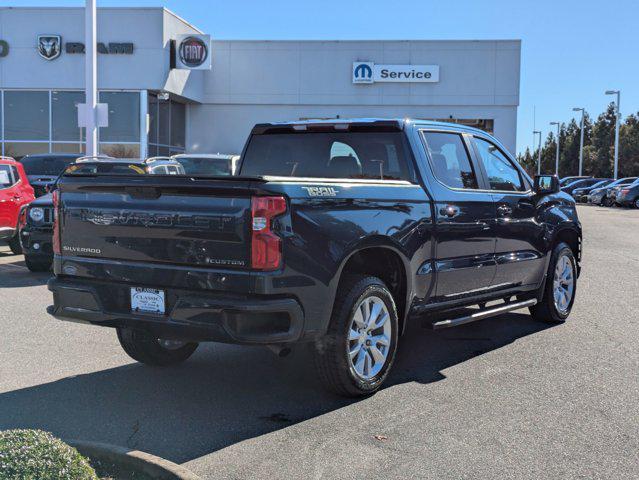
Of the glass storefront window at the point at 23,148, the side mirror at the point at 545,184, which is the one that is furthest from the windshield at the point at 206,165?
the glass storefront window at the point at 23,148

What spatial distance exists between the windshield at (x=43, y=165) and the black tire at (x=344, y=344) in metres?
13.2

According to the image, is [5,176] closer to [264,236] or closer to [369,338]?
[369,338]

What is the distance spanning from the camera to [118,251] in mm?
4621

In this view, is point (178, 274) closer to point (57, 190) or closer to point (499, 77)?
point (57, 190)

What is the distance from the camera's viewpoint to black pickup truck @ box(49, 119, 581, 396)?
166 inches

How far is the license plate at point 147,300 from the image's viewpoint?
4445 millimetres

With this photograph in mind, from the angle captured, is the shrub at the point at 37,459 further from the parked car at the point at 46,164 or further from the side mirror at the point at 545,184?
the parked car at the point at 46,164

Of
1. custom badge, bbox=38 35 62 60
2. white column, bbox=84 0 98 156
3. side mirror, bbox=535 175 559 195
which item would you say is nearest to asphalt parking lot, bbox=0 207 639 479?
side mirror, bbox=535 175 559 195

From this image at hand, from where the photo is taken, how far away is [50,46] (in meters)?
27.7

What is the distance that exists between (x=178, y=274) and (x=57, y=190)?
1.31 m

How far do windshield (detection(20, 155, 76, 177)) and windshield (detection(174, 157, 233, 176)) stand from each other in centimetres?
324

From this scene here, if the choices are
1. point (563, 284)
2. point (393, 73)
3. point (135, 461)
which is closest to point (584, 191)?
point (393, 73)

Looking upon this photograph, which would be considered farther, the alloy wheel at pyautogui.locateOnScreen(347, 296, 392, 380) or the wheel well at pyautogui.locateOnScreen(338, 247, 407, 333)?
the wheel well at pyautogui.locateOnScreen(338, 247, 407, 333)

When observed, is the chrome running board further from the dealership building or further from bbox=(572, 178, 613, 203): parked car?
bbox=(572, 178, 613, 203): parked car
